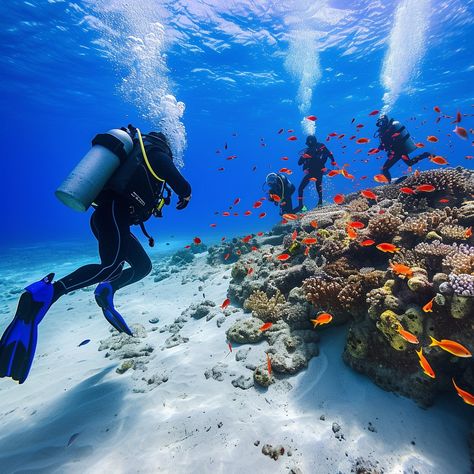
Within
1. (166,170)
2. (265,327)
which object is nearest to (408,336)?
(265,327)

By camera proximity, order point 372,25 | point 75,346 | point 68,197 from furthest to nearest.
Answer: point 372,25 → point 75,346 → point 68,197

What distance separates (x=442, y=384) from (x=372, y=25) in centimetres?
2880

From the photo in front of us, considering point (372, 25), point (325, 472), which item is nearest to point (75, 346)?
point (325, 472)

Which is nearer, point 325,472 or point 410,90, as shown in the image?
point 325,472

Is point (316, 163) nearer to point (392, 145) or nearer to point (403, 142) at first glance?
point (392, 145)

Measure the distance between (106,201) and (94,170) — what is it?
0.53 meters

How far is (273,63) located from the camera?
27703 mm

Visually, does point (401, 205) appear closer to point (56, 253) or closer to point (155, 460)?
point (155, 460)

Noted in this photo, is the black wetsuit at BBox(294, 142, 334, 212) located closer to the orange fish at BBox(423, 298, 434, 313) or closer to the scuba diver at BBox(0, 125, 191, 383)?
the scuba diver at BBox(0, 125, 191, 383)

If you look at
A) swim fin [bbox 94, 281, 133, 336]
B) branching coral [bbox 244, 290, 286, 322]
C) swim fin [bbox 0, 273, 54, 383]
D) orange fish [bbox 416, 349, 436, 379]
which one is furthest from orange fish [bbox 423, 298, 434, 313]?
swim fin [bbox 0, 273, 54, 383]

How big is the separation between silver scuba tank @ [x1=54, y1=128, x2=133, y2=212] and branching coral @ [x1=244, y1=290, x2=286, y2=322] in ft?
11.5

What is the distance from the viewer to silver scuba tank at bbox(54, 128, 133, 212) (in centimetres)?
366

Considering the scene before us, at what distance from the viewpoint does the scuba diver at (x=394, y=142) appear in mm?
10617

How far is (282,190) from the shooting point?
10344mm
